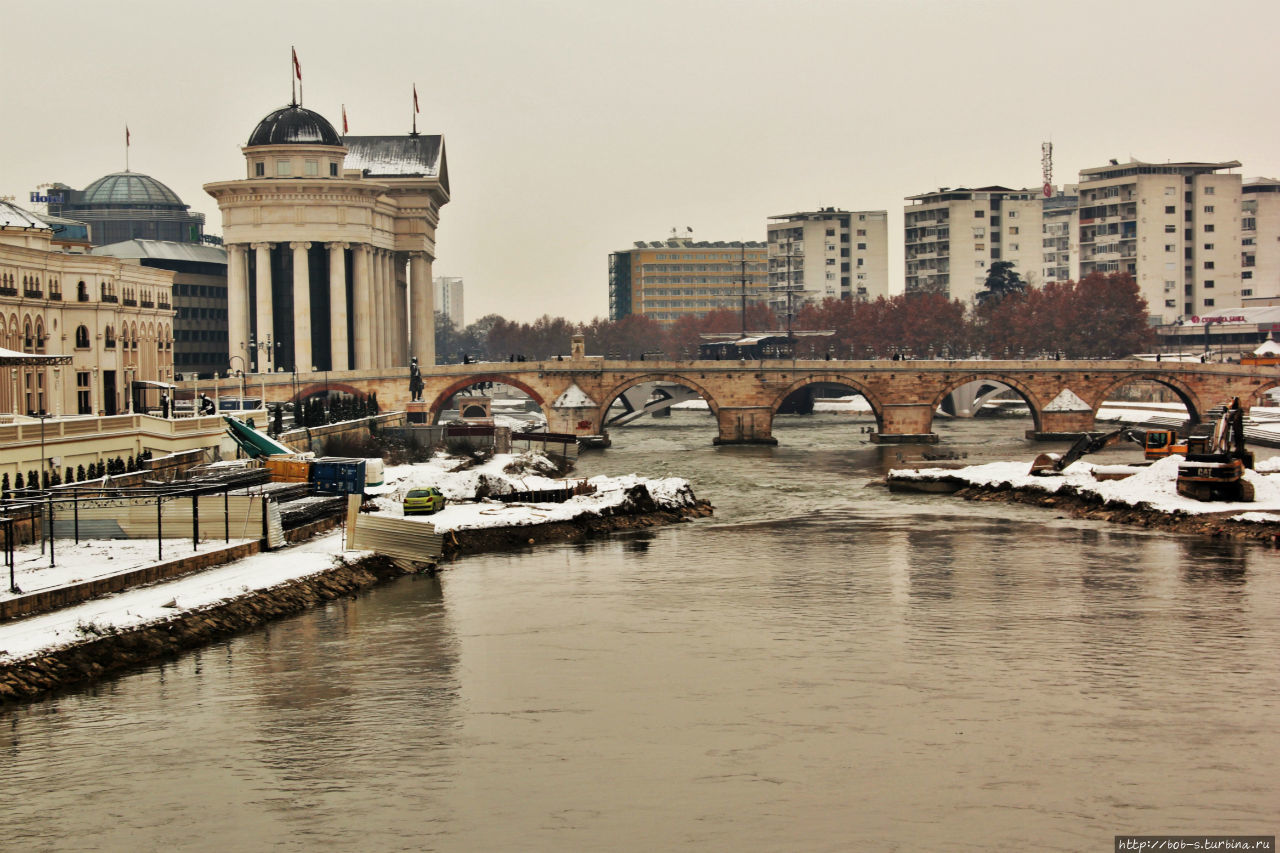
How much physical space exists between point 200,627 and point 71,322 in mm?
42339

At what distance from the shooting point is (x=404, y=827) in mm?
24641

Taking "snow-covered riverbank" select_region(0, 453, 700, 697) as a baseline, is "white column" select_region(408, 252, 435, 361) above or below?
above

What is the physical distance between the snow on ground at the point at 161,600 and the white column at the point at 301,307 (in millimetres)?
78837

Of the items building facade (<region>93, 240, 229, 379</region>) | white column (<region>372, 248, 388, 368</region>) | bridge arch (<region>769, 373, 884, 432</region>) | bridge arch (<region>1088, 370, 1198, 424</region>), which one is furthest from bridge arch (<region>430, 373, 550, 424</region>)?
bridge arch (<region>1088, 370, 1198, 424</region>)

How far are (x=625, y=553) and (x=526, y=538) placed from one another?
4021 mm

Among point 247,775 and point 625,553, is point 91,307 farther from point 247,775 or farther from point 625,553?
point 247,775

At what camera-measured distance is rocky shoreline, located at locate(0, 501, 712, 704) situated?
3144cm

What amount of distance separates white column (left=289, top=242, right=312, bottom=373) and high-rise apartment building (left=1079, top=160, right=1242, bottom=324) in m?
93.3

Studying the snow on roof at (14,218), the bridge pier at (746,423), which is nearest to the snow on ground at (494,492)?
the snow on roof at (14,218)

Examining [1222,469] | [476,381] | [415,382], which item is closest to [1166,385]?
[476,381]

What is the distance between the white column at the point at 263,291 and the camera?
405 feet

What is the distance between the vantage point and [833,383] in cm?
10869

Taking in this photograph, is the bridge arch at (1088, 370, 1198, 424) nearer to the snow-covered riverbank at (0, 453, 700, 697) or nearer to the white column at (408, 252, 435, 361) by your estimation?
the snow-covered riverbank at (0, 453, 700, 697)

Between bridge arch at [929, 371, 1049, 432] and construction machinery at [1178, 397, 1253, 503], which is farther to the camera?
bridge arch at [929, 371, 1049, 432]
